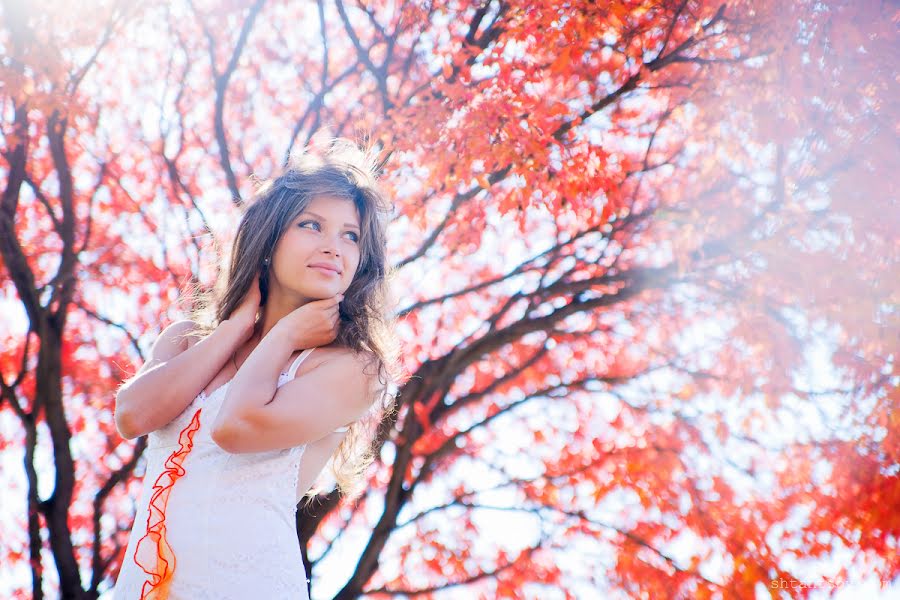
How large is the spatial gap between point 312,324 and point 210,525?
0.52 metres

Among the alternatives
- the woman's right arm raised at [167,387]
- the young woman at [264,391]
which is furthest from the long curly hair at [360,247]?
the woman's right arm raised at [167,387]

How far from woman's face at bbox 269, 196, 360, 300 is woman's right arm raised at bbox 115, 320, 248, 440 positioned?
24cm

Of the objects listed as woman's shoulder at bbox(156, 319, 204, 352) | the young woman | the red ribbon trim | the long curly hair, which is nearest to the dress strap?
the young woman

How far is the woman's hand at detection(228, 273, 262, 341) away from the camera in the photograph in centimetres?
213

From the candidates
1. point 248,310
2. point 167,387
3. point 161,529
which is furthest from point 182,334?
point 161,529

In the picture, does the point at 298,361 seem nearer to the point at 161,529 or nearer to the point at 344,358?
the point at 344,358

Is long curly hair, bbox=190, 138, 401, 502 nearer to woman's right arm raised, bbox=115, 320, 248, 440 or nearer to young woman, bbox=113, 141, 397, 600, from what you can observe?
young woman, bbox=113, 141, 397, 600

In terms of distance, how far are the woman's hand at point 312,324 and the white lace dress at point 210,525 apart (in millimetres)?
122

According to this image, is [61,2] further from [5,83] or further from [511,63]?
[511,63]

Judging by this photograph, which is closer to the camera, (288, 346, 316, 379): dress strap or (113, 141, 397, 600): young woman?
(113, 141, 397, 600): young woman

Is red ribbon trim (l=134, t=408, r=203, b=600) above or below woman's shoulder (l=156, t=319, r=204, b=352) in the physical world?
below

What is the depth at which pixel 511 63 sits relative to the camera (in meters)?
4.97

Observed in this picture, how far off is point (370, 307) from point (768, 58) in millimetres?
3195

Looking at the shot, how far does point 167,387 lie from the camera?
6.30ft
